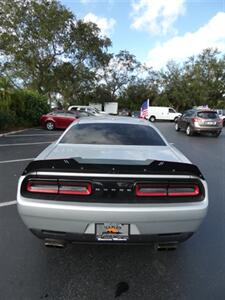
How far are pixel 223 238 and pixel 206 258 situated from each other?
664 mm

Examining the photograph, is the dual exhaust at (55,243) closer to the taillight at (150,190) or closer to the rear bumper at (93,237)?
the rear bumper at (93,237)

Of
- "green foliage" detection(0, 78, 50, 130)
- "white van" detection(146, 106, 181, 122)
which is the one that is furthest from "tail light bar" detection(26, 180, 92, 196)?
"white van" detection(146, 106, 181, 122)

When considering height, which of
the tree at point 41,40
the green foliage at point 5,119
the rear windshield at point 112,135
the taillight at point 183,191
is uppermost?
the tree at point 41,40

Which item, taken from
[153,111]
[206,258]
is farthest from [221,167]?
[153,111]

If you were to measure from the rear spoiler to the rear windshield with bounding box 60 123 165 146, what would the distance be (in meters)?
1.20

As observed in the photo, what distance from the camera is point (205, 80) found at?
57781 millimetres

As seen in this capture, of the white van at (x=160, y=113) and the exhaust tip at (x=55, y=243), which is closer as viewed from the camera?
the exhaust tip at (x=55, y=243)

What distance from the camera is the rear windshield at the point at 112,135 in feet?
Result: 15.5

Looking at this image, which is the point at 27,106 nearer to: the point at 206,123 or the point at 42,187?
the point at 206,123

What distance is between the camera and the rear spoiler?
3.32 meters

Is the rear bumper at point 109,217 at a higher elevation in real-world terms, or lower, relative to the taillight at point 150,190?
lower

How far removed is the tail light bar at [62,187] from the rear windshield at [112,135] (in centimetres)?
135

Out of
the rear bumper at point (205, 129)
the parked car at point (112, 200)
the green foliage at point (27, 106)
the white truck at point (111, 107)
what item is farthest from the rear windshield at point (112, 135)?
the white truck at point (111, 107)

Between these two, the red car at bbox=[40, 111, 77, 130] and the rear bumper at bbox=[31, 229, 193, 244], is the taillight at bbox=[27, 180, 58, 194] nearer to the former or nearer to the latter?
the rear bumper at bbox=[31, 229, 193, 244]
